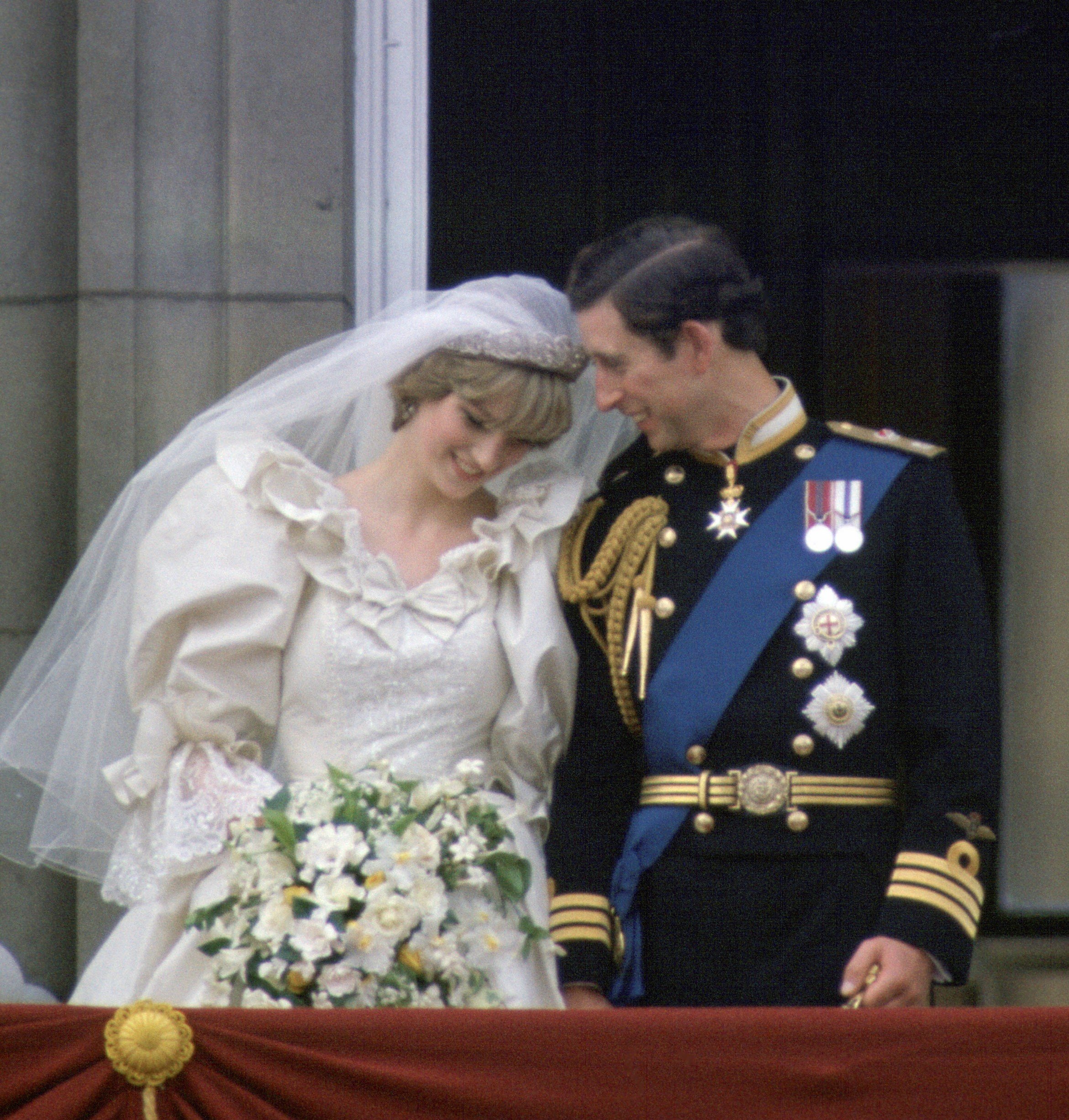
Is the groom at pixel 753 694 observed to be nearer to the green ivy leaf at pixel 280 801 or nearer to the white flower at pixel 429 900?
the white flower at pixel 429 900

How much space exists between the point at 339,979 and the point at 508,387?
36.7 inches

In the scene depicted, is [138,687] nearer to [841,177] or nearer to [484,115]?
[484,115]

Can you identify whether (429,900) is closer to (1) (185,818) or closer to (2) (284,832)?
(2) (284,832)

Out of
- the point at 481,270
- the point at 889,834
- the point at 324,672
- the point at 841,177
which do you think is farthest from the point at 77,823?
the point at 841,177

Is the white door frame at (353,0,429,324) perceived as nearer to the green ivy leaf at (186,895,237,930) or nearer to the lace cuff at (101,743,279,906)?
the lace cuff at (101,743,279,906)

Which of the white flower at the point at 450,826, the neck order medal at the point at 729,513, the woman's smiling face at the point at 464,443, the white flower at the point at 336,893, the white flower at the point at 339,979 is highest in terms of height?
the woman's smiling face at the point at 464,443

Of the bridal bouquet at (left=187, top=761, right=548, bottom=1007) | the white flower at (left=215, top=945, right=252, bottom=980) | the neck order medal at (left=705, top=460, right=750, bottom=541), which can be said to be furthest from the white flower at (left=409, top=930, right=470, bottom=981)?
the neck order medal at (left=705, top=460, right=750, bottom=541)

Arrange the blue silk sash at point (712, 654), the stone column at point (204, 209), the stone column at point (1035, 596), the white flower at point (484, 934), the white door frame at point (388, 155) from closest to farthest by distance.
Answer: the white flower at point (484, 934)
the blue silk sash at point (712, 654)
the stone column at point (204, 209)
the white door frame at point (388, 155)
the stone column at point (1035, 596)

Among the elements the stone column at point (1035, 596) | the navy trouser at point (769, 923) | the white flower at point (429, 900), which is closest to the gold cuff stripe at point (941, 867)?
the navy trouser at point (769, 923)

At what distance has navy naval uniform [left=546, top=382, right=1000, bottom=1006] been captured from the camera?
8.79 ft

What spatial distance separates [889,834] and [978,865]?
16 centimetres

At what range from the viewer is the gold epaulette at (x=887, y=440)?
2871 mm

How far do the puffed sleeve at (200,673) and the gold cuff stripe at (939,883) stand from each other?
0.90 metres

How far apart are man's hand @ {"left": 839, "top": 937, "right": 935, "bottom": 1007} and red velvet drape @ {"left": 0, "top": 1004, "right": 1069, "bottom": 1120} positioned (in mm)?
345
